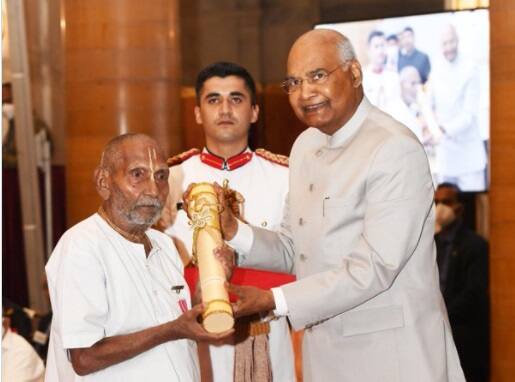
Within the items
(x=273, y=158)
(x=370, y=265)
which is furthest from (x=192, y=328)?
(x=273, y=158)

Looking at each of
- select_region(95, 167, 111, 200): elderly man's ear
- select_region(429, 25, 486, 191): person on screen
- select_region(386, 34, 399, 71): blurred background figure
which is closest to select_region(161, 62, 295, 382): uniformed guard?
select_region(95, 167, 111, 200): elderly man's ear

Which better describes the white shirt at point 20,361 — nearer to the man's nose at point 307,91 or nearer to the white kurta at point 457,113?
the man's nose at point 307,91

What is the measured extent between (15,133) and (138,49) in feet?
6.82

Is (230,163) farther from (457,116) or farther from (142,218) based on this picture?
(457,116)

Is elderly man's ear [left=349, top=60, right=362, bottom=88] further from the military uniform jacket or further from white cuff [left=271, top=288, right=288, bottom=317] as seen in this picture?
white cuff [left=271, top=288, right=288, bottom=317]

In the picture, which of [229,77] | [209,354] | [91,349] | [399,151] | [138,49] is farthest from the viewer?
[138,49]

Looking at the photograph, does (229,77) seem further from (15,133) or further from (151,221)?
(15,133)

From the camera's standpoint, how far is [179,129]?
7.99m

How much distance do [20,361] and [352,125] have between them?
2.40 metres

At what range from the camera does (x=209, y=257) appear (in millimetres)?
3049

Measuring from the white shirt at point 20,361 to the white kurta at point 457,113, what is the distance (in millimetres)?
5513

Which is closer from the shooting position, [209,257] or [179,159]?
[209,257]

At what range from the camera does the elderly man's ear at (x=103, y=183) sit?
314cm

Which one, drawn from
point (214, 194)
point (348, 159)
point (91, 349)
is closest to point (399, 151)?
point (348, 159)
